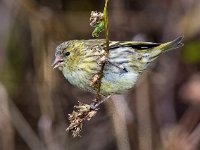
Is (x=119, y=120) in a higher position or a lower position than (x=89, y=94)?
higher

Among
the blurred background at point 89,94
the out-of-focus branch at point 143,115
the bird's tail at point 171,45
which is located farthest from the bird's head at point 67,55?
the out-of-focus branch at point 143,115

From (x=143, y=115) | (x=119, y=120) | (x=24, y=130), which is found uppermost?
(x=119, y=120)

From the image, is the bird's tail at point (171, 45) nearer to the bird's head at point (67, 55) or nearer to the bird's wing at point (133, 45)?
the bird's wing at point (133, 45)

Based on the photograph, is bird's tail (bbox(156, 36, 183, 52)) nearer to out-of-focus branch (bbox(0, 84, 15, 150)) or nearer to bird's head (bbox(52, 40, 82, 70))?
bird's head (bbox(52, 40, 82, 70))

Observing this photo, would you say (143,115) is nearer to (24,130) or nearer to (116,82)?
(24,130)

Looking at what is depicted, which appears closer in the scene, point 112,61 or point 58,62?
point 112,61

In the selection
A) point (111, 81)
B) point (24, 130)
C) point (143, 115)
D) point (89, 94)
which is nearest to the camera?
point (111, 81)

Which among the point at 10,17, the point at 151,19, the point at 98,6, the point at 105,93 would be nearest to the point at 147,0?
the point at 151,19

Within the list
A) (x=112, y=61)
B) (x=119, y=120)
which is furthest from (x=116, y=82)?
(x=119, y=120)
